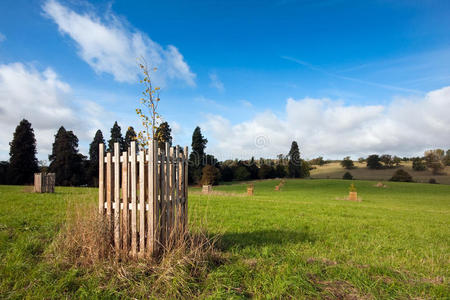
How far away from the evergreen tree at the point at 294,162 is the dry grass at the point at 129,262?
221 feet

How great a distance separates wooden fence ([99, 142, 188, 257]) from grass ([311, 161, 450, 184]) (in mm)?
66544

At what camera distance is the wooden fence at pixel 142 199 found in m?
4.15

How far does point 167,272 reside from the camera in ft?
11.7

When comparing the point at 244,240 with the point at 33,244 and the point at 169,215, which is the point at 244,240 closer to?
the point at 169,215

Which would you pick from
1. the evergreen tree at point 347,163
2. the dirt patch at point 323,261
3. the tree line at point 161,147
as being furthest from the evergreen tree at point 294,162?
the dirt patch at point 323,261

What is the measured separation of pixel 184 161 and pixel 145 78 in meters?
2.16

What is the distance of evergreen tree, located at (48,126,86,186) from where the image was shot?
3906 centimetres

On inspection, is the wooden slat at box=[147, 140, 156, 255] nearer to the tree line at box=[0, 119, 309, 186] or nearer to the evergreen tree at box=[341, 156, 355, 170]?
the tree line at box=[0, 119, 309, 186]

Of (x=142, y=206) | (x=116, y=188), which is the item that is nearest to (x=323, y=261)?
(x=142, y=206)

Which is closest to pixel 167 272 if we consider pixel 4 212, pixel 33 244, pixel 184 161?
pixel 184 161

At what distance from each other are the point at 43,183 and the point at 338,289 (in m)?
18.0

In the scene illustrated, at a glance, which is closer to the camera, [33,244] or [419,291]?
[419,291]

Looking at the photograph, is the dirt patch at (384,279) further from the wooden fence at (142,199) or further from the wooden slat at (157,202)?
the wooden slat at (157,202)

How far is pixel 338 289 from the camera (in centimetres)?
349
